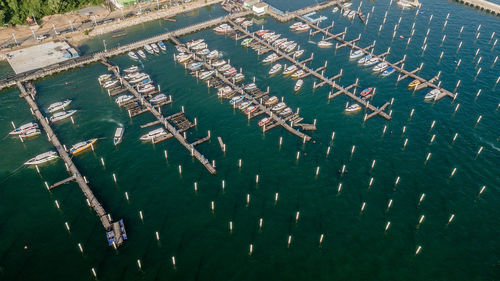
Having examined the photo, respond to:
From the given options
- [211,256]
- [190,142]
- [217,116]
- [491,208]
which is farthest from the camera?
[217,116]

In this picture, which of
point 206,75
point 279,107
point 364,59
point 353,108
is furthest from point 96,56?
point 364,59

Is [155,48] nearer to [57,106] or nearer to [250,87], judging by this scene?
[57,106]

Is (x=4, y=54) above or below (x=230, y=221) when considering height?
above

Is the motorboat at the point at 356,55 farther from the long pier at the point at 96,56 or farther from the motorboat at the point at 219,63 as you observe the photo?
the long pier at the point at 96,56

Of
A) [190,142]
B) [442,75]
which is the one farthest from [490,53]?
[190,142]

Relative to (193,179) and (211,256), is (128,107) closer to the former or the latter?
(193,179)

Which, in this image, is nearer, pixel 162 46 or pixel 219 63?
pixel 219 63
